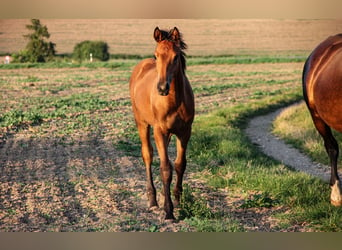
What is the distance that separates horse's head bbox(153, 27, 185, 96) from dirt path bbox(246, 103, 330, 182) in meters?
3.10

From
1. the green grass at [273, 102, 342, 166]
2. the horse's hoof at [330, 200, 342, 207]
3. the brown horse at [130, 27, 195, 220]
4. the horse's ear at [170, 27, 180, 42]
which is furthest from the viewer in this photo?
the green grass at [273, 102, 342, 166]

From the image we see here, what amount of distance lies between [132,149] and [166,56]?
442cm

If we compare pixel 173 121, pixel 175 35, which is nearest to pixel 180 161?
pixel 173 121

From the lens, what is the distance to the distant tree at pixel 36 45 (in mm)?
11429

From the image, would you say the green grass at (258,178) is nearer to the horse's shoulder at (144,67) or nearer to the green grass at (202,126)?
the green grass at (202,126)

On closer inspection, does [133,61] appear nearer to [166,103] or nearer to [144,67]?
[144,67]

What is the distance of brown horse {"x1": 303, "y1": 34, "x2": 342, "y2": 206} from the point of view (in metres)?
6.16

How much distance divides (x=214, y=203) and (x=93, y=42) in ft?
25.0

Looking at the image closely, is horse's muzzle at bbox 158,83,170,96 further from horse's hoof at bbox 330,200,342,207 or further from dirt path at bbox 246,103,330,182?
dirt path at bbox 246,103,330,182

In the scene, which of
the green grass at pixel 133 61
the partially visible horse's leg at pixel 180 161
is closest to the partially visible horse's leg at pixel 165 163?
the partially visible horse's leg at pixel 180 161

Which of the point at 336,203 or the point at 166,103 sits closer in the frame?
the point at 166,103

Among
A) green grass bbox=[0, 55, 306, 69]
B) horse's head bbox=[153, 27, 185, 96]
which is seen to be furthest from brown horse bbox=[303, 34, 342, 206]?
green grass bbox=[0, 55, 306, 69]

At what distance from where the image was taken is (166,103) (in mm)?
5836

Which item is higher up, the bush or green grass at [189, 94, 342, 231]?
the bush
